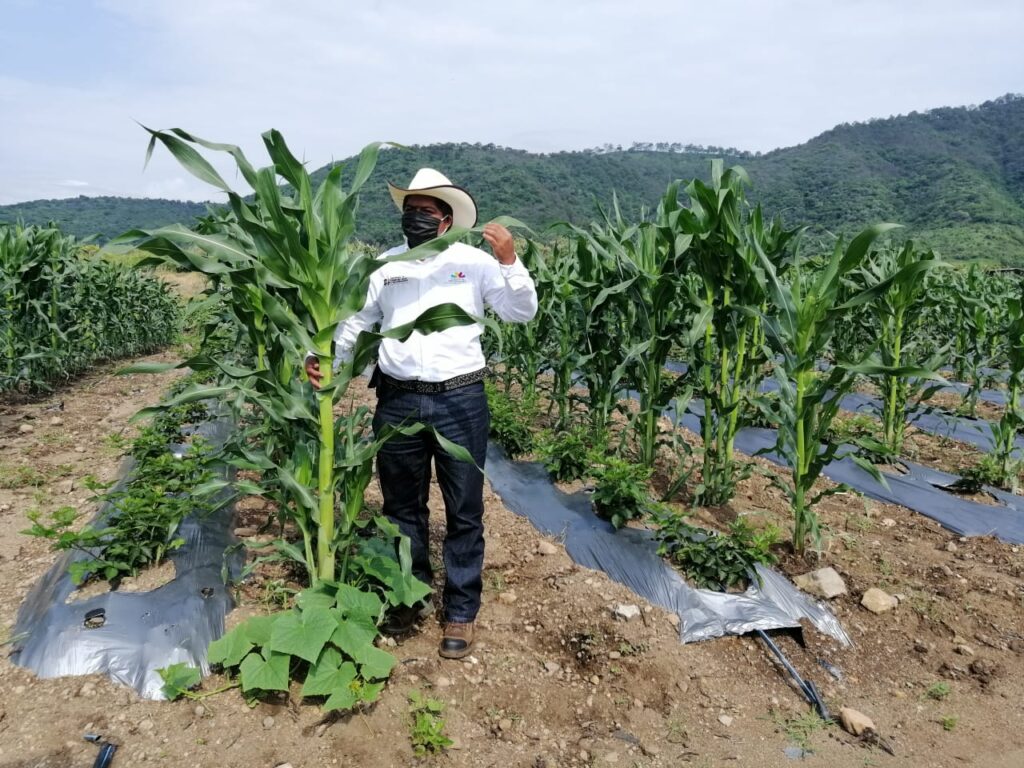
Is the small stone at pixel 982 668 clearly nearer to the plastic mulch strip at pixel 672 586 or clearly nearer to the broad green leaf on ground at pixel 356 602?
the plastic mulch strip at pixel 672 586

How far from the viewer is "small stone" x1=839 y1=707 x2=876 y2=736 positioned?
234 centimetres

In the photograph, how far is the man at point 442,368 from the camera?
251 centimetres

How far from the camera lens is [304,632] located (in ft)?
7.07

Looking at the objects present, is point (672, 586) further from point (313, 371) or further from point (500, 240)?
point (313, 371)

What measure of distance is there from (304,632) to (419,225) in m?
1.60

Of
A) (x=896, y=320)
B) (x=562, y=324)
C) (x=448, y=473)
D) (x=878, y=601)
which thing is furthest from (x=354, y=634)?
(x=896, y=320)

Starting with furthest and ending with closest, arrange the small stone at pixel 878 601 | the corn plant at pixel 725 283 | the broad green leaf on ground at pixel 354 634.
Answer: the corn plant at pixel 725 283 → the small stone at pixel 878 601 → the broad green leaf on ground at pixel 354 634

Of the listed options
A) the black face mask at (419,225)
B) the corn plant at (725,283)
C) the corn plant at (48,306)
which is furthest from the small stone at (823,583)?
the corn plant at (48,306)

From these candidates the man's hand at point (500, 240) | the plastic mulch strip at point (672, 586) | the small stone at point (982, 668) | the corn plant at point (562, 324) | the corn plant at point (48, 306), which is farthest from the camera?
the corn plant at point (48, 306)

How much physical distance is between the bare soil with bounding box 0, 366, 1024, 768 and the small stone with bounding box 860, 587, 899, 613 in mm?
35

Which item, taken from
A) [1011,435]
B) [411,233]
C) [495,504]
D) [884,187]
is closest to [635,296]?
[495,504]

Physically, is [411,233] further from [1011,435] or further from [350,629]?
[1011,435]

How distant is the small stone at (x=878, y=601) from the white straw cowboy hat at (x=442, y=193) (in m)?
2.71

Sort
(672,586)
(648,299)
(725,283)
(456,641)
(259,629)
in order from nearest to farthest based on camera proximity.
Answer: (259,629) → (456,641) → (672,586) → (725,283) → (648,299)
